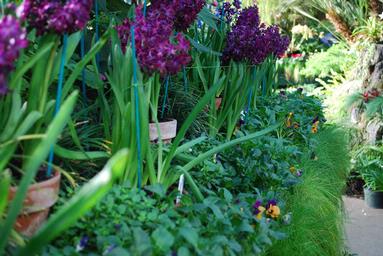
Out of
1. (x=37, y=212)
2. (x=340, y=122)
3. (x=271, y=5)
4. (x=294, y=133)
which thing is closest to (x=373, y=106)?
(x=340, y=122)

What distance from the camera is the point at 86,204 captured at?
733 millimetres

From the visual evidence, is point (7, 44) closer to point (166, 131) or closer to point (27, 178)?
point (27, 178)

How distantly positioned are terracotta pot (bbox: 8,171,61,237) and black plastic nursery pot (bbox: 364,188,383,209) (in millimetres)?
4188

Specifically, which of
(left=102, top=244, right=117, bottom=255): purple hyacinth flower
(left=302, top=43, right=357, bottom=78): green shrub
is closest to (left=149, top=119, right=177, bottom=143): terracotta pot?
(left=102, top=244, right=117, bottom=255): purple hyacinth flower

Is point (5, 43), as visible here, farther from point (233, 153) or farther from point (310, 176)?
point (310, 176)

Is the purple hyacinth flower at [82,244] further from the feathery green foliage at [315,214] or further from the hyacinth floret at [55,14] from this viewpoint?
the feathery green foliage at [315,214]

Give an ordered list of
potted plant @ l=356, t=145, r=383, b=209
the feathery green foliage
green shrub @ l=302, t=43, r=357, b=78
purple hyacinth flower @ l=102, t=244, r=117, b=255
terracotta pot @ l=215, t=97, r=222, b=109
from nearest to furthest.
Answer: purple hyacinth flower @ l=102, t=244, r=117, b=255
the feathery green foliage
terracotta pot @ l=215, t=97, r=222, b=109
potted plant @ l=356, t=145, r=383, b=209
green shrub @ l=302, t=43, r=357, b=78

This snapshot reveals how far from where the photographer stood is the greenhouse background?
1036 mm

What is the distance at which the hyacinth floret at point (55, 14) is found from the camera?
1.07 m

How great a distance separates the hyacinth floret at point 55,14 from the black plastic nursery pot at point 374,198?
168 inches

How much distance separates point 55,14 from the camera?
1.08 meters

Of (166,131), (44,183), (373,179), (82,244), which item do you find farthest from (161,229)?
(373,179)

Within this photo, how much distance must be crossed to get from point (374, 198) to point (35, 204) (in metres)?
4.27

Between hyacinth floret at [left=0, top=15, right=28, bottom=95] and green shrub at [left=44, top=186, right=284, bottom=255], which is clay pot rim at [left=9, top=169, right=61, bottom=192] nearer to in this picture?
green shrub at [left=44, top=186, right=284, bottom=255]
